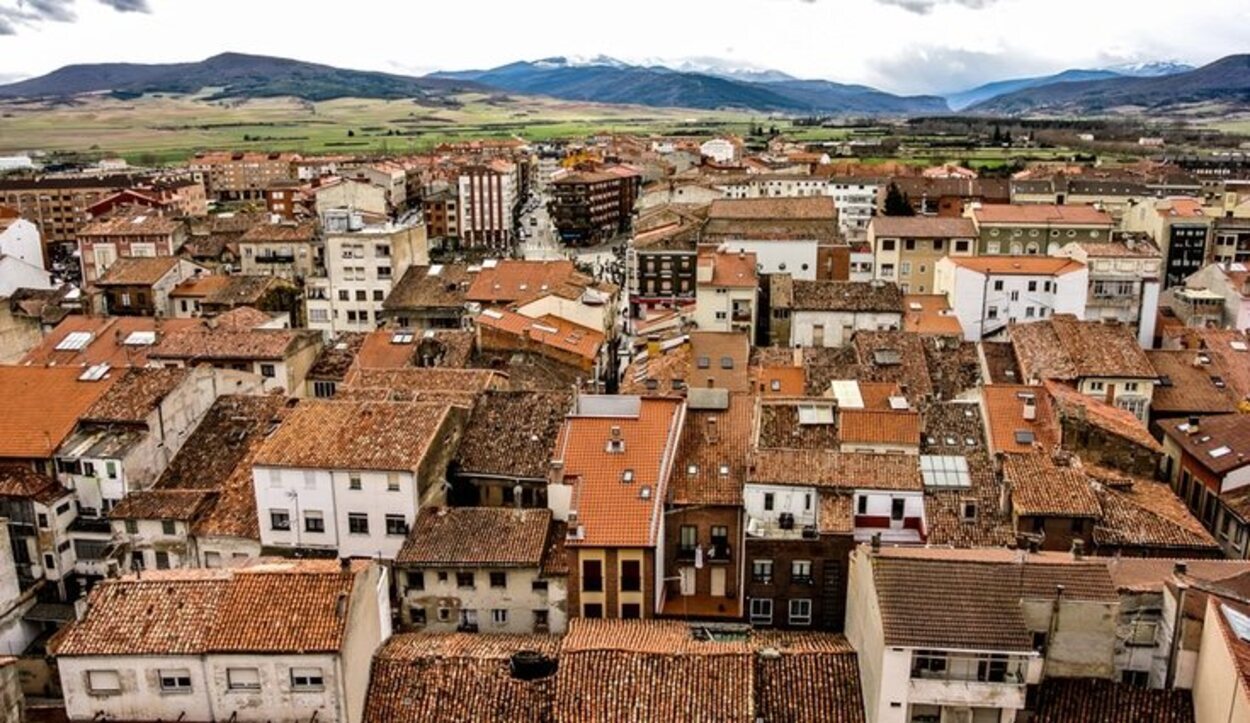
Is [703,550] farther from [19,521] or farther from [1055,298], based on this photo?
[1055,298]

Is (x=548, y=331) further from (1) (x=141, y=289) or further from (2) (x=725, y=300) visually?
(1) (x=141, y=289)

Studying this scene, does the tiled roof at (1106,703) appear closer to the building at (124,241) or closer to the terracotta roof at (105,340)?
the terracotta roof at (105,340)

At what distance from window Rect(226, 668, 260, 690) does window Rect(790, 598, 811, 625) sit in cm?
1843

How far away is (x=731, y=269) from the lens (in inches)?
2970

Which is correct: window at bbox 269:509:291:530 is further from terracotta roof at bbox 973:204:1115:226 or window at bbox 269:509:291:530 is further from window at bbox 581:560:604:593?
terracotta roof at bbox 973:204:1115:226

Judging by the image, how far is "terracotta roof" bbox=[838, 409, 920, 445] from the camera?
39969 millimetres

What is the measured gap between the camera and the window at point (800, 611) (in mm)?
36844

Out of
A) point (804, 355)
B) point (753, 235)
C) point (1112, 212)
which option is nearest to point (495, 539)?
point (804, 355)

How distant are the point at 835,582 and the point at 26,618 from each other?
105 feet

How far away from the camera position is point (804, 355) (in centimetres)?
Answer: 5822

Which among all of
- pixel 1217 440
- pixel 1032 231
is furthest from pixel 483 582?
pixel 1032 231

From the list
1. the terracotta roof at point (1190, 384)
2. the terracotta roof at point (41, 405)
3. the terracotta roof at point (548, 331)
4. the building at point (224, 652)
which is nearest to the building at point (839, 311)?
the terracotta roof at point (548, 331)

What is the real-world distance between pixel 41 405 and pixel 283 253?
4848 cm

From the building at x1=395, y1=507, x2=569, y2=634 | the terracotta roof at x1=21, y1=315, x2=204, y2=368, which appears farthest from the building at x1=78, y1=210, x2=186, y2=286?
the building at x1=395, y1=507, x2=569, y2=634
